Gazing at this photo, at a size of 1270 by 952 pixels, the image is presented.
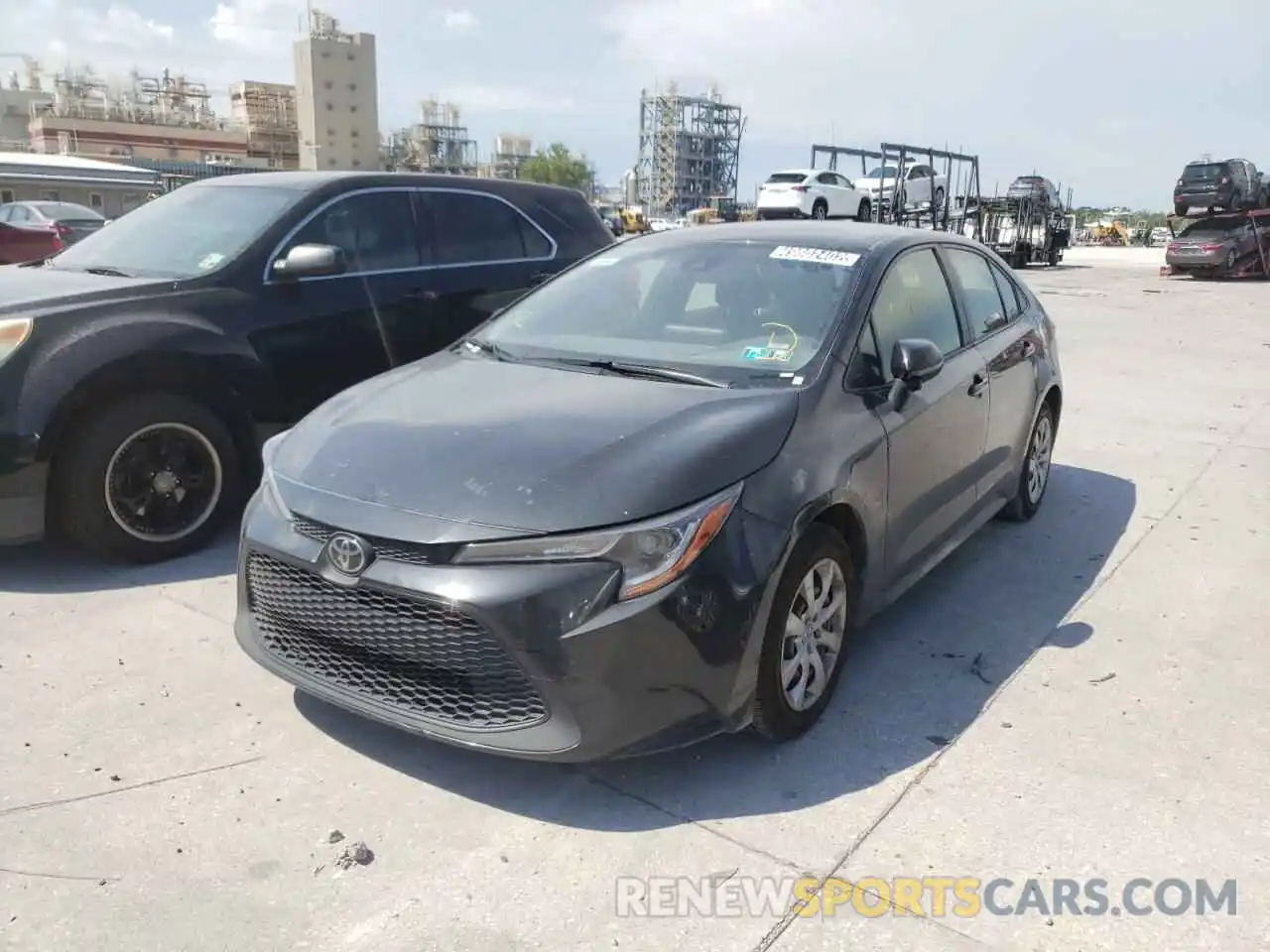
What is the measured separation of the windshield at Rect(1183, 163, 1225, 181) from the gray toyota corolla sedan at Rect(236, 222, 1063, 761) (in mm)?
29137

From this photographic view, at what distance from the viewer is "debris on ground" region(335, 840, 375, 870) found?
263 centimetres

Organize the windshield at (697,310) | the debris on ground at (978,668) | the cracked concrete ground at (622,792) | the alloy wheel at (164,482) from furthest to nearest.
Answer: the alloy wheel at (164,482) < the debris on ground at (978,668) < the windshield at (697,310) < the cracked concrete ground at (622,792)

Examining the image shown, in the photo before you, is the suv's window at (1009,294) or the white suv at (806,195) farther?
the white suv at (806,195)

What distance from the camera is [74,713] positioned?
3.35 metres

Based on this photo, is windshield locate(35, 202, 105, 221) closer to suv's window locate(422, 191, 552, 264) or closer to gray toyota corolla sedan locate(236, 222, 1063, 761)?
suv's window locate(422, 191, 552, 264)

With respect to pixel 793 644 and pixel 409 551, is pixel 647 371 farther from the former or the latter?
pixel 409 551

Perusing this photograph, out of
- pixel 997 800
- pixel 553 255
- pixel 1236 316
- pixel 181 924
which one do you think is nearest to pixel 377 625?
pixel 181 924

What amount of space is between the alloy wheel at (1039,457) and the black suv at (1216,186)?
27.4m

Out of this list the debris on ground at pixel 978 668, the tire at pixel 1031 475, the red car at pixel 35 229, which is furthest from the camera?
the red car at pixel 35 229

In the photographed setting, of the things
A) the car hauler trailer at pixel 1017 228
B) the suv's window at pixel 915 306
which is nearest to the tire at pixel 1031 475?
the suv's window at pixel 915 306

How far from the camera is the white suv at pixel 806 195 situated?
28.4 m

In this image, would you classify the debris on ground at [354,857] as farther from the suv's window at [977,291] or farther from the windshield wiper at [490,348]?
the suv's window at [977,291]

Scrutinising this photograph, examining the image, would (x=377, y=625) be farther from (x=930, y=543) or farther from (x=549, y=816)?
Answer: (x=930, y=543)

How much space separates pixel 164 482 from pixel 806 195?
25.8 m
